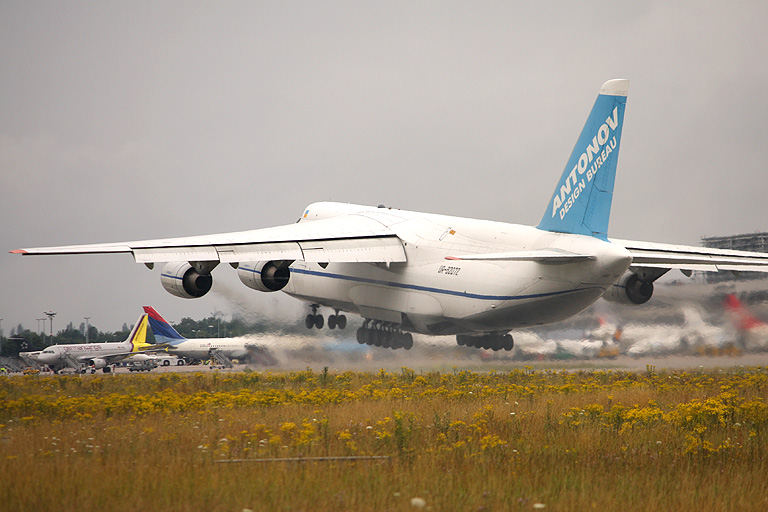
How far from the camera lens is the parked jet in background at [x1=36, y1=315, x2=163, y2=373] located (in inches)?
1850

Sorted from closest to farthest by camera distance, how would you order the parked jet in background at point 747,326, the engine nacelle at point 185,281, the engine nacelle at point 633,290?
the parked jet in background at point 747,326, the engine nacelle at point 185,281, the engine nacelle at point 633,290

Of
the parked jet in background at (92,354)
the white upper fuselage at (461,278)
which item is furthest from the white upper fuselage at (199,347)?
the white upper fuselage at (461,278)

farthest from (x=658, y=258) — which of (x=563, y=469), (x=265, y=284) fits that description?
(x=563, y=469)

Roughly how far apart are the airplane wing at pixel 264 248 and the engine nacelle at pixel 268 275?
95 cm

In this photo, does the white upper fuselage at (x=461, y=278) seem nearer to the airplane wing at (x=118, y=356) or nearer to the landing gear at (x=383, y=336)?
the landing gear at (x=383, y=336)

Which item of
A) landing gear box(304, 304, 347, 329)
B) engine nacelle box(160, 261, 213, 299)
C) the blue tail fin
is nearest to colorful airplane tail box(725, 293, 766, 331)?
the blue tail fin

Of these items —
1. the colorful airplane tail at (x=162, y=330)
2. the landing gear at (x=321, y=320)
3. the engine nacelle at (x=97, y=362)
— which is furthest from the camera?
the colorful airplane tail at (x=162, y=330)

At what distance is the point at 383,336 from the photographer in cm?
2791

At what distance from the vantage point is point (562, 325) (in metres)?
25.9

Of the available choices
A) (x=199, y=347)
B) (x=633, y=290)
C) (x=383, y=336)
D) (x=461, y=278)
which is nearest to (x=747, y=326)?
(x=633, y=290)

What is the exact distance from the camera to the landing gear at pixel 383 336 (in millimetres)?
27562

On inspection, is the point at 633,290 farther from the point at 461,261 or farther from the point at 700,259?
the point at 461,261

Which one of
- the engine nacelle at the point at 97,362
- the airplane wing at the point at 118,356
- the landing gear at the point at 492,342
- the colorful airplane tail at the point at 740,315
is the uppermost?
the colorful airplane tail at the point at 740,315

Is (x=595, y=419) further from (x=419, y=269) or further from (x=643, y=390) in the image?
(x=419, y=269)
